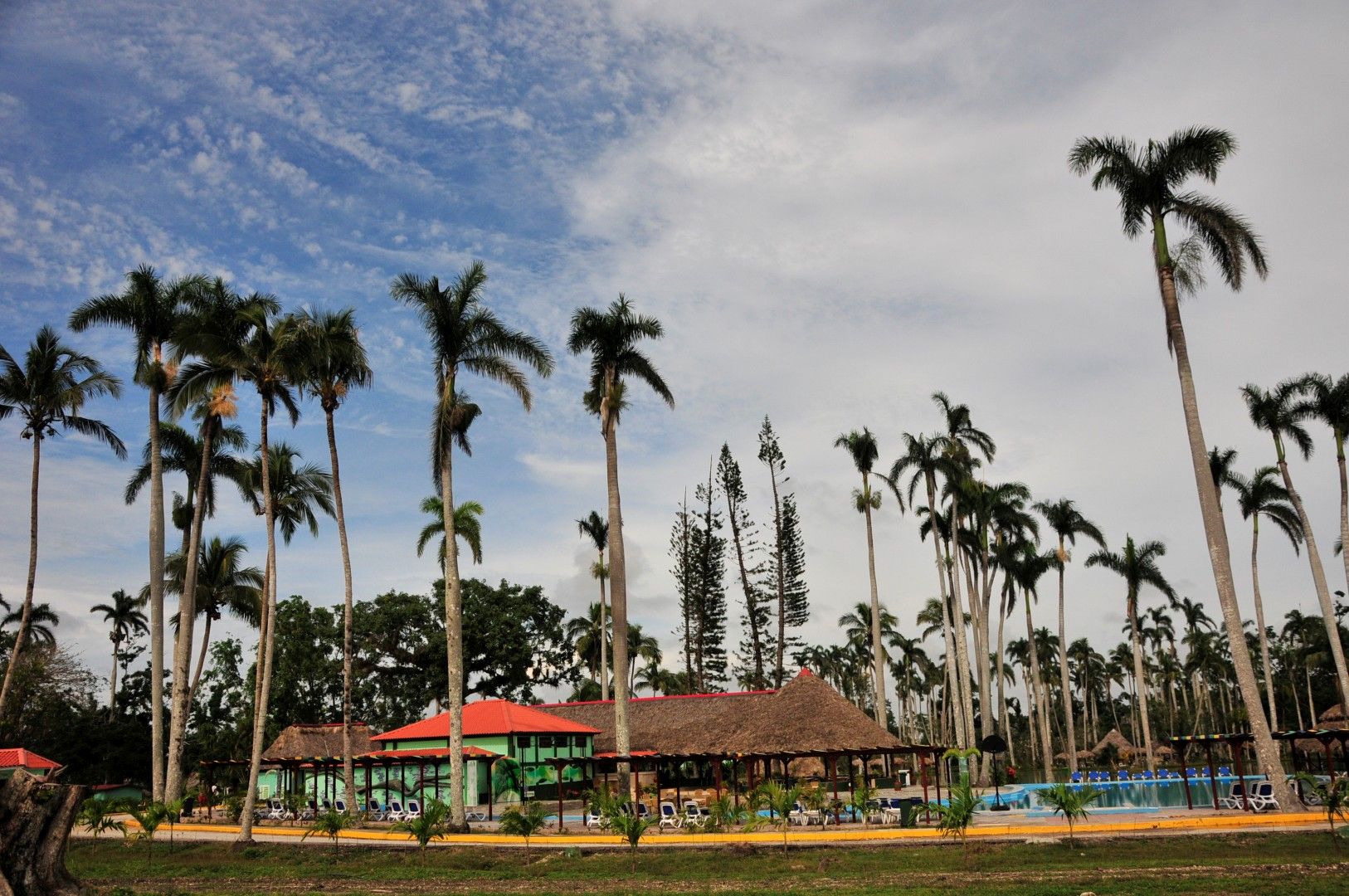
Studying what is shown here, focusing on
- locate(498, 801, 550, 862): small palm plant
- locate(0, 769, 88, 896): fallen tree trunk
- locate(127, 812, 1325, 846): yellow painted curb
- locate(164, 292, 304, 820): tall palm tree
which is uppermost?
locate(164, 292, 304, 820): tall palm tree

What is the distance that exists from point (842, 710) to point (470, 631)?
81.7ft

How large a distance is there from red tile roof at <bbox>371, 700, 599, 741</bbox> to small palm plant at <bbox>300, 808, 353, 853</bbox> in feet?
29.9

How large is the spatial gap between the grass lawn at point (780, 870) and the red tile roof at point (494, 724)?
1563cm

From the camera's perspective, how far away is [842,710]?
1560 inches

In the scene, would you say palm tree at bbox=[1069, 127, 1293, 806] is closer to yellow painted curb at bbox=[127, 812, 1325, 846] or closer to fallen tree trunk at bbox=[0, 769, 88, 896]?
yellow painted curb at bbox=[127, 812, 1325, 846]

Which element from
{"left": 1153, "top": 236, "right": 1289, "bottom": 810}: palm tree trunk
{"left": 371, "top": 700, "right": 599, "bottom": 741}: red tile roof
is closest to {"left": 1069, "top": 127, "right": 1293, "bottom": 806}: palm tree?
{"left": 1153, "top": 236, "right": 1289, "bottom": 810}: palm tree trunk

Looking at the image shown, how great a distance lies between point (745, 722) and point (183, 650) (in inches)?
844

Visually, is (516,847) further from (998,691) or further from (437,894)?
(998,691)

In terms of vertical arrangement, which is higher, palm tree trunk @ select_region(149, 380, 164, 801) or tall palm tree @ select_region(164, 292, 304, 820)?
tall palm tree @ select_region(164, 292, 304, 820)

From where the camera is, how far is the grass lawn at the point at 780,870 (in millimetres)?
14727

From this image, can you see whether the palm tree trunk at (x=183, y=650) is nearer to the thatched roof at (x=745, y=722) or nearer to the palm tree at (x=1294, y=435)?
the thatched roof at (x=745, y=722)

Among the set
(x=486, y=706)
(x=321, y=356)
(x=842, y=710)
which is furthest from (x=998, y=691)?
(x=321, y=356)

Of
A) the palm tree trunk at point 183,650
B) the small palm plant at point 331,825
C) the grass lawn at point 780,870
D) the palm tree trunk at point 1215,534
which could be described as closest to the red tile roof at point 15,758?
the palm tree trunk at point 183,650

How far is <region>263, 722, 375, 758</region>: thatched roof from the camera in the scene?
1732 inches
